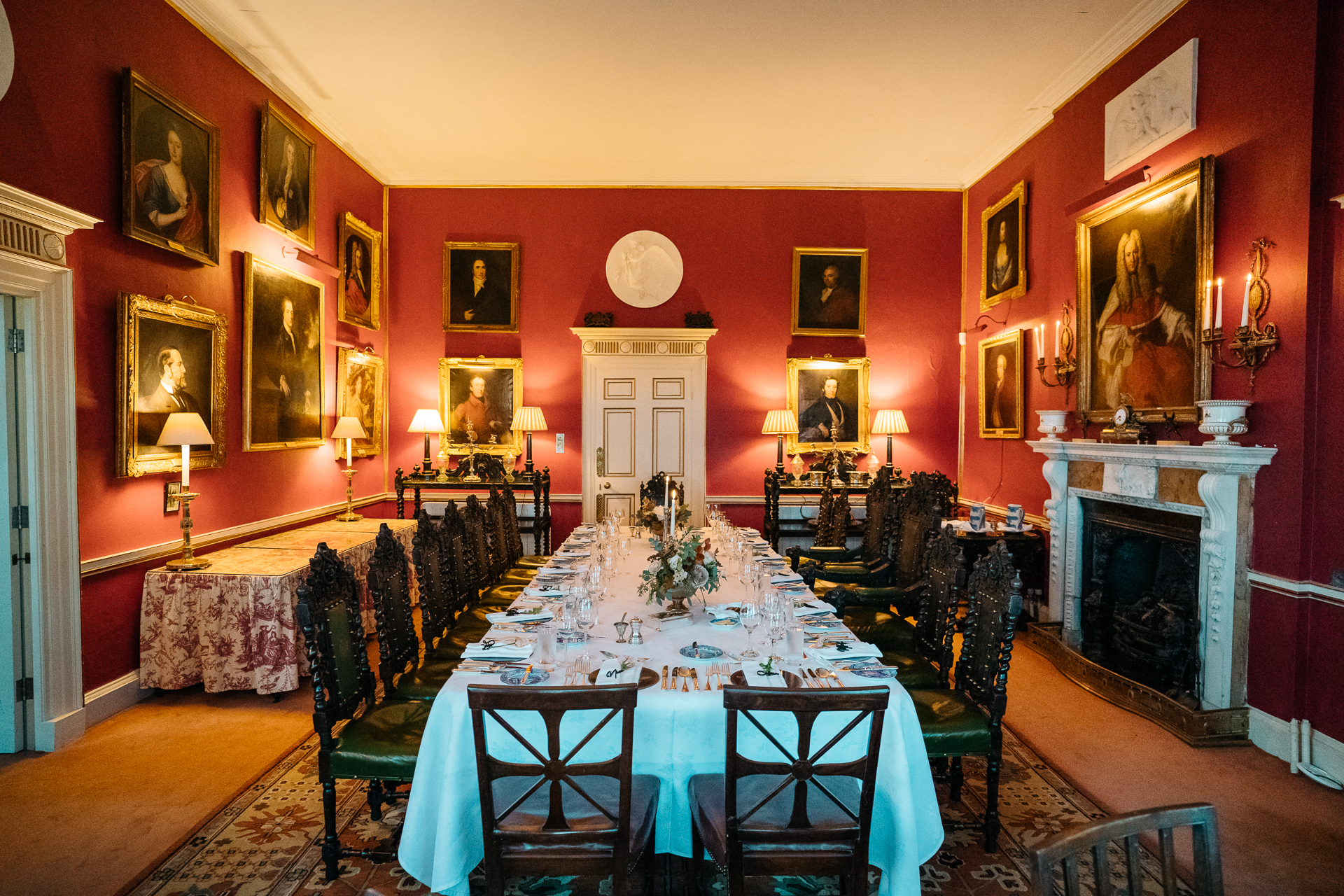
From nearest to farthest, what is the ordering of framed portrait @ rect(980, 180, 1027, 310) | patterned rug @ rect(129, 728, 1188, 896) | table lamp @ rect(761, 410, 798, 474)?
1. patterned rug @ rect(129, 728, 1188, 896)
2. framed portrait @ rect(980, 180, 1027, 310)
3. table lamp @ rect(761, 410, 798, 474)

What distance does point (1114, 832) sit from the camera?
1.17 m

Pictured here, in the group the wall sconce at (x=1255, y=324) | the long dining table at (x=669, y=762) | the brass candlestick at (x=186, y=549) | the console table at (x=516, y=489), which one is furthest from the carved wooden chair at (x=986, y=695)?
the console table at (x=516, y=489)

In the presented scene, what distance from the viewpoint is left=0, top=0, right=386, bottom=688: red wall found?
3383 mm

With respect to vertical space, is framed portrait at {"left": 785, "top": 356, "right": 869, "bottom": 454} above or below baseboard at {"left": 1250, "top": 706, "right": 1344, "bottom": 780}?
above

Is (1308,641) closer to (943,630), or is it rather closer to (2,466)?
(943,630)

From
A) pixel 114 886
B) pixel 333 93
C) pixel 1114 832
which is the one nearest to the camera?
pixel 1114 832

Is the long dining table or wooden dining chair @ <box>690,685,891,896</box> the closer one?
wooden dining chair @ <box>690,685,891,896</box>

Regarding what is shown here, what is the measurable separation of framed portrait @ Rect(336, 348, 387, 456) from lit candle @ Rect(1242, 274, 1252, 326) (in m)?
6.63

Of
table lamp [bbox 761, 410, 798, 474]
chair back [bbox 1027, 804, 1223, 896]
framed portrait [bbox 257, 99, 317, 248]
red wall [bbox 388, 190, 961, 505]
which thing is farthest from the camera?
red wall [bbox 388, 190, 961, 505]

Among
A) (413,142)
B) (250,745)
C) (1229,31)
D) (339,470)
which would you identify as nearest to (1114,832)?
(250,745)

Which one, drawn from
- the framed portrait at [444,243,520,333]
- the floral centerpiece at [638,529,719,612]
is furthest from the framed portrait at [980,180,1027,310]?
the framed portrait at [444,243,520,333]

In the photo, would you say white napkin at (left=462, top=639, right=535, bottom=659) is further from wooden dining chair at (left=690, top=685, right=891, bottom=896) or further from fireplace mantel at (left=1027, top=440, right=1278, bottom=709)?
fireplace mantel at (left=1027, top=440, right=1278, bottom=709)

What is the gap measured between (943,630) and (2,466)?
15.4 ft

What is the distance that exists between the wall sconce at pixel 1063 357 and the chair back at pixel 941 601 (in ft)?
8.74
